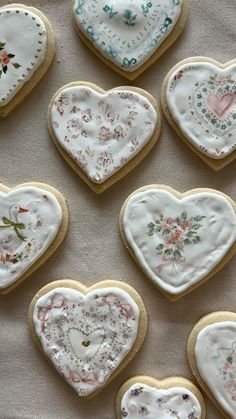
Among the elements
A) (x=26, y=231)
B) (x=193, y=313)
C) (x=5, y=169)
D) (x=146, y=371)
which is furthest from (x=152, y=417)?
(x=5, y=169)

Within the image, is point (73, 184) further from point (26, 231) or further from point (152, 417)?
point (152, 417)

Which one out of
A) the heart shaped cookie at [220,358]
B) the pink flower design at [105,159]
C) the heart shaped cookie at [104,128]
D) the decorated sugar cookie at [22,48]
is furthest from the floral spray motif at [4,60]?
the heart shaped cookie at [220,358]

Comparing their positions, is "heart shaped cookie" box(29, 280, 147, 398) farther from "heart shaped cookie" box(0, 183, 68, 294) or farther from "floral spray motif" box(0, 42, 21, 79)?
"floral spray motif" box(0, 42, 21, 79)

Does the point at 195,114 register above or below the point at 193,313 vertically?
above

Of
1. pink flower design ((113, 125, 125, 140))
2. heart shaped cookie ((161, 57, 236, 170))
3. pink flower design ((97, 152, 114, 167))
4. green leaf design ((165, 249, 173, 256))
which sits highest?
heart shaped cookie ((161, 57, 236, 170))

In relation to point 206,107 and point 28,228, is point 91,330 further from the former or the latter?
A: point 206,107

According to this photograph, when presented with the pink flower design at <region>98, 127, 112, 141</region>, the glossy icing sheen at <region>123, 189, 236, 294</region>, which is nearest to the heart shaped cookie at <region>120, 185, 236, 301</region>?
the glossy icing sheen at <region>123, 189, 236, 294</region>

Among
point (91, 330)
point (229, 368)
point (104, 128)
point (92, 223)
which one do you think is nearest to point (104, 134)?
point (104, 128)
